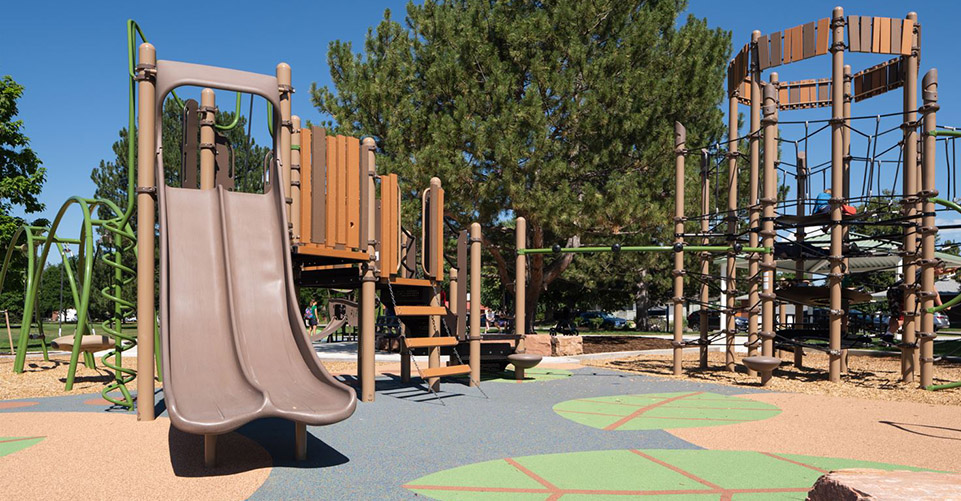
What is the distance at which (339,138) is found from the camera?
31.1 feet

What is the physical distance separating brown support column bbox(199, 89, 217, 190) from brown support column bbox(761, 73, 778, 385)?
898 cm

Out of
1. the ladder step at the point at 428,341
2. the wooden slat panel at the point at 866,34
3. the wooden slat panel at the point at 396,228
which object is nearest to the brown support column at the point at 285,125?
the wooden slat panel at the point at 396,228

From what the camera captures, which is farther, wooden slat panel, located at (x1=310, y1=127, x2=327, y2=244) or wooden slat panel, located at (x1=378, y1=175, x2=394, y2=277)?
wooden slat panel, located at (x1=378, y1=175, x2=394, y2=277)

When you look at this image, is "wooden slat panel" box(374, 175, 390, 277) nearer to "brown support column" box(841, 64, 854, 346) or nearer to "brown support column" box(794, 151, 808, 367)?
"brown support column" box(794, 151, 808, 367)

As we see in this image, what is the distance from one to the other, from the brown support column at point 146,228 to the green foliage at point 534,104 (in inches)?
402

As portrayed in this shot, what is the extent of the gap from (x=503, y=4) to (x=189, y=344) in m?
16.1

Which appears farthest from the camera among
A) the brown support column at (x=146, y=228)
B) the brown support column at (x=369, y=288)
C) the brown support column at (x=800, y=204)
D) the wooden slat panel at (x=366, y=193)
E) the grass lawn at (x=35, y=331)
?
the grass lawn at (x=35, y=331)

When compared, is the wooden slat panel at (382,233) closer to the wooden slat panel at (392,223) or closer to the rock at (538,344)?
the wooden slat panel at (392,223)

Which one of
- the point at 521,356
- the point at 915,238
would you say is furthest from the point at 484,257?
the point at 915,238

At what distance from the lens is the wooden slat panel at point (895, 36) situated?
1259 centimetres

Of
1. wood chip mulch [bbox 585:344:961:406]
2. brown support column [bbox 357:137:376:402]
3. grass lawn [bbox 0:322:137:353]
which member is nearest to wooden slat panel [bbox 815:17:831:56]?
wood chip mulch [bbox 585:344:961:406]

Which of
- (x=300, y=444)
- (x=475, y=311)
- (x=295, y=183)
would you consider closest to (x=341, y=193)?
(x=295, y=183)

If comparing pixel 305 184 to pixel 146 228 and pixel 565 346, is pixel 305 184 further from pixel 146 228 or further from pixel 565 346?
pixel 565 346

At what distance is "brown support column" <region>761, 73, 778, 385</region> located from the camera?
12.5m
